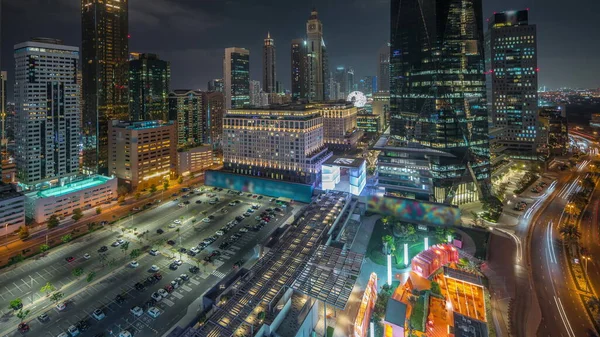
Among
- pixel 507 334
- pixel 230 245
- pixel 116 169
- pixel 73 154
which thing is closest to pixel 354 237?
pixel 230 245

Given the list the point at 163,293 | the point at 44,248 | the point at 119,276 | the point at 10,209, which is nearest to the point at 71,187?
the point at 10,209

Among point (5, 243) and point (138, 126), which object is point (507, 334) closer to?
point (5, 243)

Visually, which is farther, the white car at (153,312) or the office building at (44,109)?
the office building at (44,109)

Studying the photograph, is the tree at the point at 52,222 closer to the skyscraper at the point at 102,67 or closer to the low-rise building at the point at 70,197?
the low-rise building at the point at 70,197

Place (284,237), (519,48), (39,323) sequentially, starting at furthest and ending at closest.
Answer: (519,48) < (284,237) < (39,323)

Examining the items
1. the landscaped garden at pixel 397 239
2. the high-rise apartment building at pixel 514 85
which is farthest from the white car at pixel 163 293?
the high-rise apartment building at pixel 514 85

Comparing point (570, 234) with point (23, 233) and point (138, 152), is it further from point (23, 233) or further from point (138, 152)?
point (138, 152)
